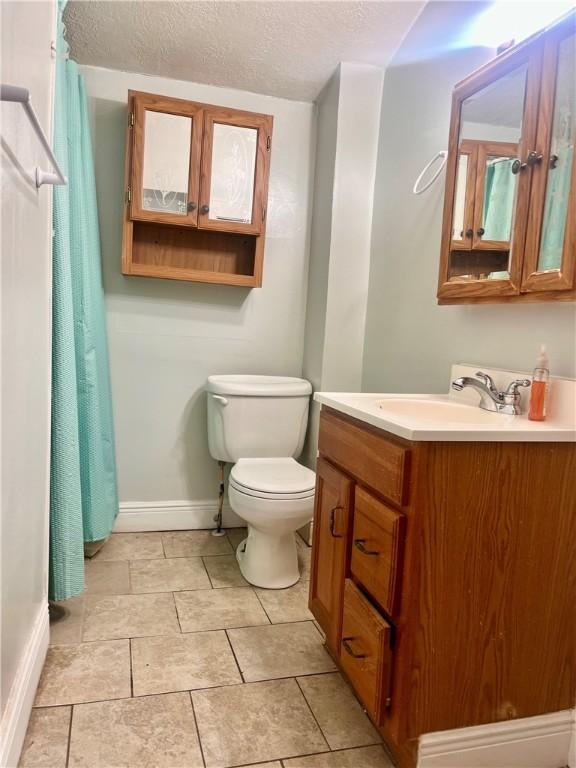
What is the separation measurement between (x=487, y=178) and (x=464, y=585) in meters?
1.11

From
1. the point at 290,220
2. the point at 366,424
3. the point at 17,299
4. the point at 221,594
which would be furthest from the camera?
the point at 290,220

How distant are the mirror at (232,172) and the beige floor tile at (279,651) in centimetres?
162

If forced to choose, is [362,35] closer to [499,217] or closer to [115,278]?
[499,217]

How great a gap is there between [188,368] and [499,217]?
154cm

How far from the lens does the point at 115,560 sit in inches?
89.1

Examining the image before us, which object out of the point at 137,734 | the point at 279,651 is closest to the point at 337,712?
the point at 279,651

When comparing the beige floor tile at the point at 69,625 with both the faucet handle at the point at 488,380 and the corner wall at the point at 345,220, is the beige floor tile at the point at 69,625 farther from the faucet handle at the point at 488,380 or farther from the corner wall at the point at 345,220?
the faucet handle at the point at 488,380

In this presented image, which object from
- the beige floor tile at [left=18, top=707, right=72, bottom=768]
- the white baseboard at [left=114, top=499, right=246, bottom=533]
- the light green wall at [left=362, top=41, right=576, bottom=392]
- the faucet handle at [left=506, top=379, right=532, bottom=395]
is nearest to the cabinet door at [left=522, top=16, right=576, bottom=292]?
the light green wall at [left=362, top=41, right=576, bottom=392]

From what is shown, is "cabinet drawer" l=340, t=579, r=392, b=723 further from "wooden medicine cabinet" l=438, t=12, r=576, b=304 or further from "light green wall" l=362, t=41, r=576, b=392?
"wooden medicine cabinet" l=438, t=12, r=576, b=304

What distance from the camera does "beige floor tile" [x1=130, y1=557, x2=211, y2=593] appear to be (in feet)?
6.78

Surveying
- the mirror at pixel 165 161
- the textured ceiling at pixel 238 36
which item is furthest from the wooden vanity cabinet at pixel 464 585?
the textured ceiling at pixel 238 36

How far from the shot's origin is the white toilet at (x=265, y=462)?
197 cm

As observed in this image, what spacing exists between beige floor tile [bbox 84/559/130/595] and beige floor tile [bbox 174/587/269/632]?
222mm

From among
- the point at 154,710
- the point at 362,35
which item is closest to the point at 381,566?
the point at 154,710
